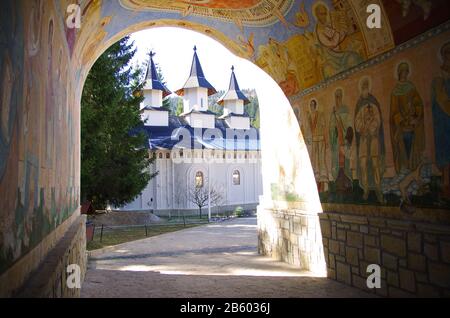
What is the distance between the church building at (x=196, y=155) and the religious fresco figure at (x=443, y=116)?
23.7m

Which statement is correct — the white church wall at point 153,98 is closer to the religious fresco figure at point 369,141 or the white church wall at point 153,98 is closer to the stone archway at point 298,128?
the stone archway at point 298,128

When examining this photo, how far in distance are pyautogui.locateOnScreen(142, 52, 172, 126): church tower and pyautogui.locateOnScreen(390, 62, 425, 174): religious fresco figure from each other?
30.6 meters

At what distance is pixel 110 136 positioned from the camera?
67.5 ft

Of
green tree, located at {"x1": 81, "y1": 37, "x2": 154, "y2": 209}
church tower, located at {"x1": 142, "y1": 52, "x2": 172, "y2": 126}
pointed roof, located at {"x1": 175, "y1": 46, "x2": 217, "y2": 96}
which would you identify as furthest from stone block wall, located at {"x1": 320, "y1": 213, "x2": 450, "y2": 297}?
pointed roof, located at {"x1": 175, "y1": 46, "x2": 217, "y2": 96}

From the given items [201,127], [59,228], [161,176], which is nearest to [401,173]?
[59,228]

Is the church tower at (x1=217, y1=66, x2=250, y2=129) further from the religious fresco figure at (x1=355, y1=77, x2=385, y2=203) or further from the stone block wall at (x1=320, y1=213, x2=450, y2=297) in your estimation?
the religious fresco figure at (x1=355, y1=77, x2=385, y2=203)

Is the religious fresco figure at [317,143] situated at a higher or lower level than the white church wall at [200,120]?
lower

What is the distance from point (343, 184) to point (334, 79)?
7.19ft

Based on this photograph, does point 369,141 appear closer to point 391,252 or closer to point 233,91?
point 391,252

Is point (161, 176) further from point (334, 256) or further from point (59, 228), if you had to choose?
point (59, 228)

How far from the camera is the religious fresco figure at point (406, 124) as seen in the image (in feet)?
19.8

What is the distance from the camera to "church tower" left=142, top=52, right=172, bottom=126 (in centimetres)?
3622

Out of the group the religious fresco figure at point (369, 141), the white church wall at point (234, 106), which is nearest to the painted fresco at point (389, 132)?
the religious fresco figure at point (369, 141)

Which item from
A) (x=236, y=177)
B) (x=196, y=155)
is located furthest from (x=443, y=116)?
(x=236, y=177)
